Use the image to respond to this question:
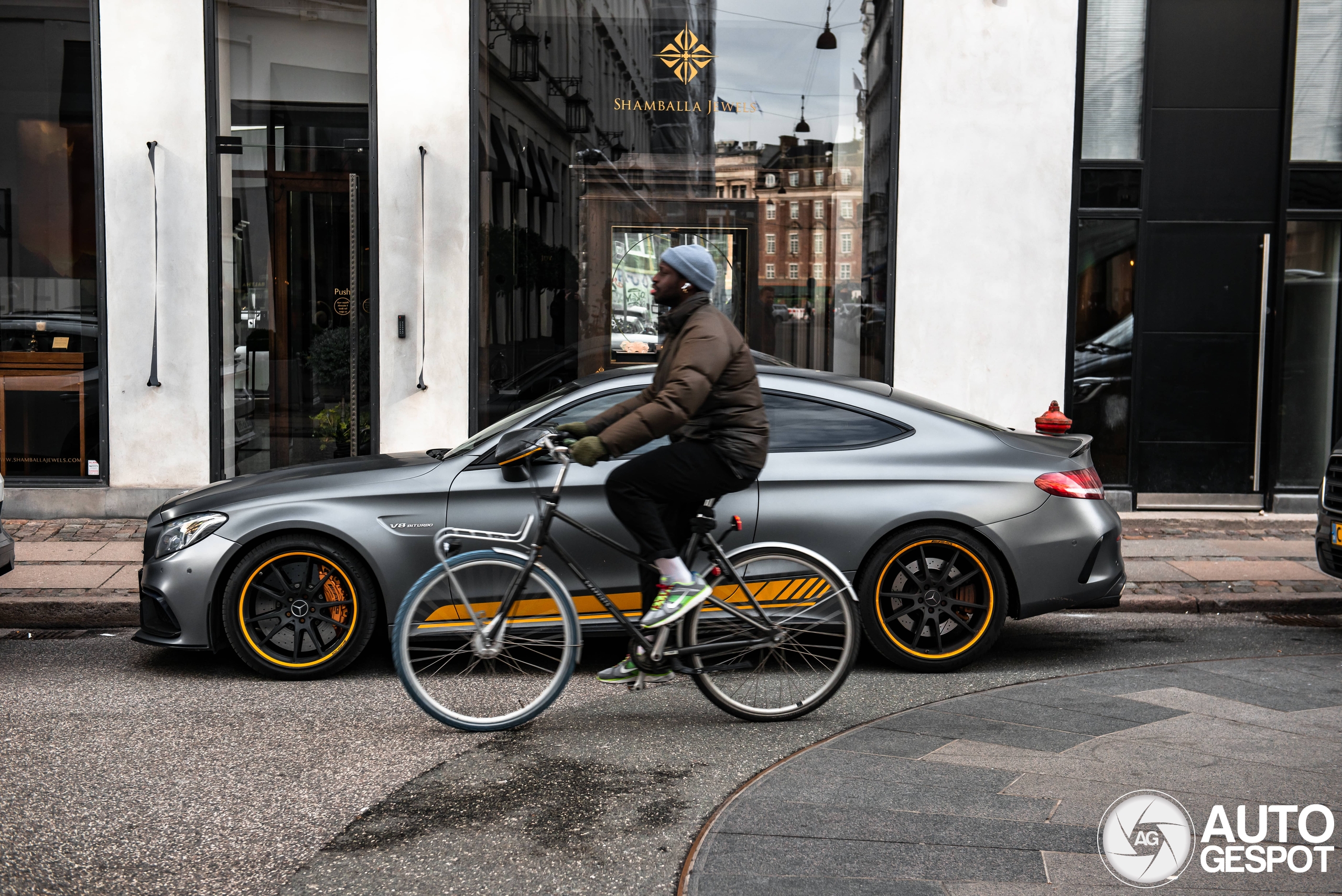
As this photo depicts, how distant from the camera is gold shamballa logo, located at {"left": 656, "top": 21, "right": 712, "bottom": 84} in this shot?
36.7 feet

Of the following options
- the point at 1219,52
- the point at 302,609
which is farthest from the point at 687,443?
the point at 1219,52

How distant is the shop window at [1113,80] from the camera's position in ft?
35.6

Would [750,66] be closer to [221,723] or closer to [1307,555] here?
[1307,555]

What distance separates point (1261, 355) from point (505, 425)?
7.69m

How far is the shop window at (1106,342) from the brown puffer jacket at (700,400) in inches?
273

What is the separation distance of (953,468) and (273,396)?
704 cm

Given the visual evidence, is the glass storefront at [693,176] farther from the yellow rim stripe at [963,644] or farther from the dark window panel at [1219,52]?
the yellow rim stripe at [963,644]

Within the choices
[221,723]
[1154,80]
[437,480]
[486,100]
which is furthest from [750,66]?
[221,723]

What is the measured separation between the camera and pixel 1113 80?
10898mm

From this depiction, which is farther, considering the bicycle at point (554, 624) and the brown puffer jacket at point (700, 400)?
the bicycle at point (554, 624)

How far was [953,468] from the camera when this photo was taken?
609 centimetres

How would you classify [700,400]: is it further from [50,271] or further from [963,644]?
[50,271]

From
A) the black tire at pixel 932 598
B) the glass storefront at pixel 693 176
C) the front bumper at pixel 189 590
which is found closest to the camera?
the front bumper at pixel 189 590

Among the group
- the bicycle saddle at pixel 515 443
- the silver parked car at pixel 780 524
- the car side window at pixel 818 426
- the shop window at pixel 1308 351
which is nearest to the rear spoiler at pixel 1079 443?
the silver parked car at pixel 780 524
